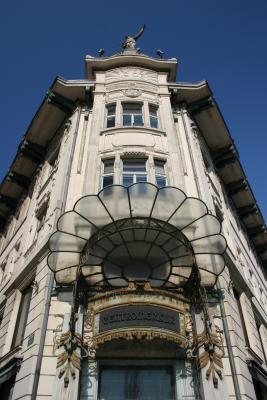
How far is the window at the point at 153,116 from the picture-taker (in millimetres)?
16375

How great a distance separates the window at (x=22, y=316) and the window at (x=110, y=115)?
7.52 meters

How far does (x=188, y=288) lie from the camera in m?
10.5

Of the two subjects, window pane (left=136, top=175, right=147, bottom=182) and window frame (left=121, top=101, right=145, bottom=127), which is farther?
window frame (left=121, top=101, right=145, bottom=127)

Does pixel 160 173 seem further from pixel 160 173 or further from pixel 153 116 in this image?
pixel 153 116

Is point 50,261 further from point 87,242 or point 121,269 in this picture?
point 121,269

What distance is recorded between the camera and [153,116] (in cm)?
1681

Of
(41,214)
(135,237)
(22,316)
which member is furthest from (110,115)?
(22,316)

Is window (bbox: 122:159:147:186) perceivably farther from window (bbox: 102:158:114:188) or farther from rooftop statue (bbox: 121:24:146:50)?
rooftop statue (bbox: 121:24:146:50)

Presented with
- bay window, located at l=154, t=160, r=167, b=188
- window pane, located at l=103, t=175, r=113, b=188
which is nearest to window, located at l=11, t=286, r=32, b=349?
window pane, located at l=103, t=175, r=113, b=188

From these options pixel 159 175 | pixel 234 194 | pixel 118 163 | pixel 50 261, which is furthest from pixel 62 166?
pixel 234 194

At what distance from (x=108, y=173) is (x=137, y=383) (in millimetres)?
7193

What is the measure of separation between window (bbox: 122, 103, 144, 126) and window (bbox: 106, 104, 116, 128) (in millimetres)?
438

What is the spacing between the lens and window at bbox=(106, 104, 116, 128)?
16.2 m

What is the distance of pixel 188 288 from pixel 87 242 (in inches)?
122
